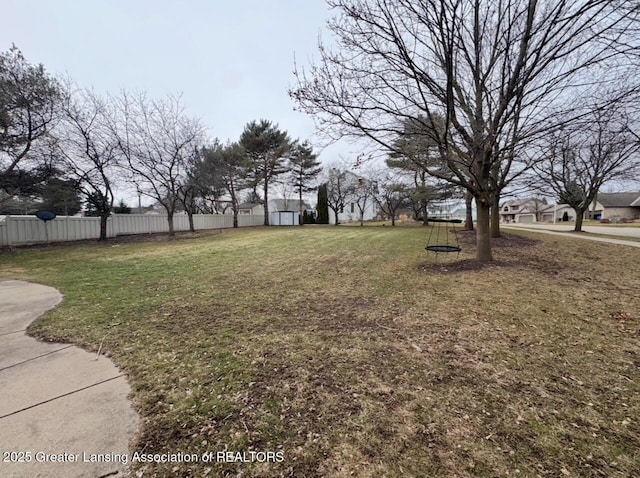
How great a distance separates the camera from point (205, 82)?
1198 centimetres

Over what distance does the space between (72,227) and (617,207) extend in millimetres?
59980

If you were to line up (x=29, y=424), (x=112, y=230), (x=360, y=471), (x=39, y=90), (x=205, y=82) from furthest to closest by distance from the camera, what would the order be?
(x=112, y=230)
(x=205, y=82)
(x=39, y=90)
(x=29, y=424)
(x=360, y=471)

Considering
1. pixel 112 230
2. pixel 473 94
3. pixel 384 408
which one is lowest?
pixel 384 408

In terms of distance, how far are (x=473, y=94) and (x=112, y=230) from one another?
1853cm

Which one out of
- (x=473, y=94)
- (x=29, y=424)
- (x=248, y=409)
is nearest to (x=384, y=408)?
(x=248, y=409)

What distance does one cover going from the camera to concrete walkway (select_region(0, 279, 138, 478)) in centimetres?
150

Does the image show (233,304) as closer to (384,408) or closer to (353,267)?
(384,408)

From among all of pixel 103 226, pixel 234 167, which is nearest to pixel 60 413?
pixel 103 226

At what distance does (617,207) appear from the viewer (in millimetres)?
38969

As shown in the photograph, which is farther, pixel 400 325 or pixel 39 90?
pixel 39 90

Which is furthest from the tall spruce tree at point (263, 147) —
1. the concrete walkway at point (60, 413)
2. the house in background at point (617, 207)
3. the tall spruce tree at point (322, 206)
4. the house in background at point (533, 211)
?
the house in background at point (617, 207)

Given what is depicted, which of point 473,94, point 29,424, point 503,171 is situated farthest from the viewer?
point 503,171

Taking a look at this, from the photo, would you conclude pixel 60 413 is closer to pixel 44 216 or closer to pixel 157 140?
pixel 44 216

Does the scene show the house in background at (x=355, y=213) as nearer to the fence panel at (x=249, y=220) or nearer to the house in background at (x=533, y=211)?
the fence panel at (x=249, y=220)
